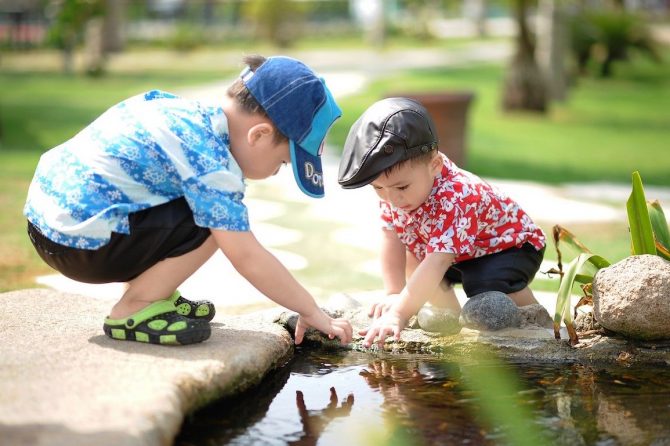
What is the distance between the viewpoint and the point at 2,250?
5.14 metres

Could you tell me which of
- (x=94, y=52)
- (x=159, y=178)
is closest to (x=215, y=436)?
(x=159, y=178)

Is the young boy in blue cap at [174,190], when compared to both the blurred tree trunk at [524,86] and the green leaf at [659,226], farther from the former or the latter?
the blurred tree trunk at [524,86]

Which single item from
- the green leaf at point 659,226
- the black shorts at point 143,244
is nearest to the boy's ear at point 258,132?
the black shorts at point 143,244

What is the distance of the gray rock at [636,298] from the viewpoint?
301 centimetres

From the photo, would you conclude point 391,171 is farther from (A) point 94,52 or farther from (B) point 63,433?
(A) point 94,52

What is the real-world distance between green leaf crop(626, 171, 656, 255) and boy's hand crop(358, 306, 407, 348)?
32.5 inches

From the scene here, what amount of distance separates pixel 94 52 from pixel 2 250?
1807 cm

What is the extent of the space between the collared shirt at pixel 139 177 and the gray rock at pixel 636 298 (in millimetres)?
1160

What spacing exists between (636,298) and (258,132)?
1.25 m

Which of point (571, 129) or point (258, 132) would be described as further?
point (571, 129)

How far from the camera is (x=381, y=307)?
3.49 m

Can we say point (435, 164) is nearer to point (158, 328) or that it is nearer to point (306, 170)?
point (306, 170)

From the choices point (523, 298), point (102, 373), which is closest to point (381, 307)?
point (523, 298)

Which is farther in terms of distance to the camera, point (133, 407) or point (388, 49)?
point (388, 49)
